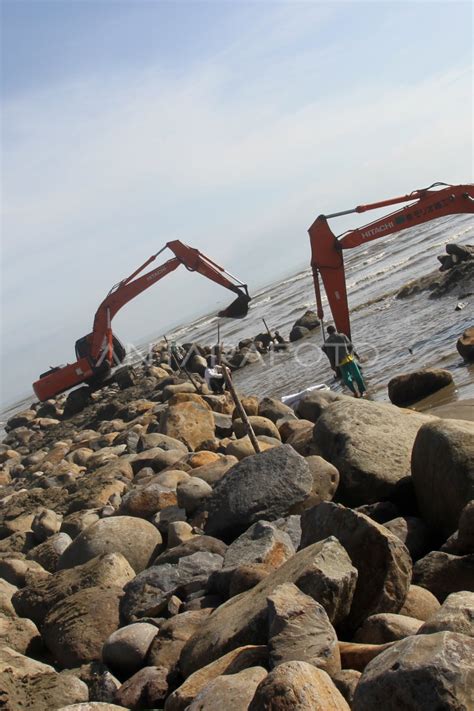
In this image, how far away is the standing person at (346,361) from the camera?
1276 cm

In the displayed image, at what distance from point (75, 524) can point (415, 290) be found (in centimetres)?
1861

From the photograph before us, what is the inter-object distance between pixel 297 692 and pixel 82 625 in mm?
2728

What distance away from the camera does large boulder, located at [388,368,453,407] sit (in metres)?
11.4

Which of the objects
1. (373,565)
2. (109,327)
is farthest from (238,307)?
(373,565)

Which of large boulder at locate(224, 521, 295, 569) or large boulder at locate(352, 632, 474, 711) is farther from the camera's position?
large boulder at locate(224, 521, 295, 569)

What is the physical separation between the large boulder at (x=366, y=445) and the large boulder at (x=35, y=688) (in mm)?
2939

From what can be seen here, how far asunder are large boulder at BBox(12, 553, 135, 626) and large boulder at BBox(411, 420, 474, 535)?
8.32 ft

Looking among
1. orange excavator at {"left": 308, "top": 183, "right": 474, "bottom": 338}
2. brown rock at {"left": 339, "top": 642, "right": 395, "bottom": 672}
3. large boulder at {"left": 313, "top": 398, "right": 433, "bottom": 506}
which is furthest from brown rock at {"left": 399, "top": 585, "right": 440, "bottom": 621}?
orange excavator at {"left": 308, "top": 183, "right": 474, "bottom": 338}

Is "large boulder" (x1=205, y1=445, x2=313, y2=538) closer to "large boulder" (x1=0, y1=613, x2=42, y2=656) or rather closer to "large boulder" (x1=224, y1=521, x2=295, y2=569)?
"large boulder" (x1=224, y1=521, x2=295, y2=569)

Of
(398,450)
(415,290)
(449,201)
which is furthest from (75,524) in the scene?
(415,290)

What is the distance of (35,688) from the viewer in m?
4.51

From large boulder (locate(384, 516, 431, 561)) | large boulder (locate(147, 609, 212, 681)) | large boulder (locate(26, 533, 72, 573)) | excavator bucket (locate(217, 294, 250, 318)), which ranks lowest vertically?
large boulder (locate(384, 516, 431, 561))

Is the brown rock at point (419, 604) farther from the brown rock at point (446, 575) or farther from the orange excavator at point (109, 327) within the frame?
the orange excavator at point (109, 327)

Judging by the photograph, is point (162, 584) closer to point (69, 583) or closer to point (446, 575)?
point (69, 583)
